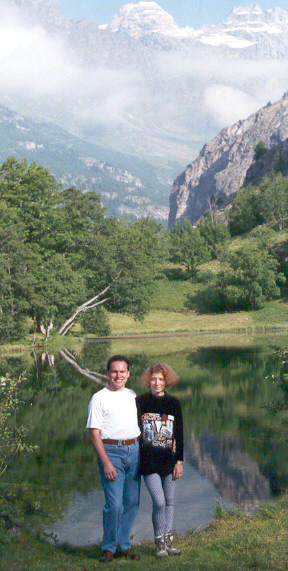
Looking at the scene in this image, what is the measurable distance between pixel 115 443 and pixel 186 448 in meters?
7.94

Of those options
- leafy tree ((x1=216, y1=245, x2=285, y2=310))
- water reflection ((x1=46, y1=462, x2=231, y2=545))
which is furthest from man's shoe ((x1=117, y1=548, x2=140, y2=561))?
leafy tree ((x1=216, y1=245, x2=285, y2=310))

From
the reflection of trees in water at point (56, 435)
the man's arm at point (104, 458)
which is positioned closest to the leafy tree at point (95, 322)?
the reflection of trees in water at point (56, 435)

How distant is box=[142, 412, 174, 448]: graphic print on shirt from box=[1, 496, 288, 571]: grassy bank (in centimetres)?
138

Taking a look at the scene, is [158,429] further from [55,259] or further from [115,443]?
[55,259]

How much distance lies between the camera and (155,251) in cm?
8619

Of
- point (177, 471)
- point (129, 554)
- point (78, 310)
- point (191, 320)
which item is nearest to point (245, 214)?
point (191, 320)

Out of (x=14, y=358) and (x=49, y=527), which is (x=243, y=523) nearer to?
(x=49, y=527)

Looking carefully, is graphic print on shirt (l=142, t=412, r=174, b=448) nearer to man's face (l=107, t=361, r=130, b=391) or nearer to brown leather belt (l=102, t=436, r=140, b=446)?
brown leather belt (l=102, t=436, r=140, b=446)

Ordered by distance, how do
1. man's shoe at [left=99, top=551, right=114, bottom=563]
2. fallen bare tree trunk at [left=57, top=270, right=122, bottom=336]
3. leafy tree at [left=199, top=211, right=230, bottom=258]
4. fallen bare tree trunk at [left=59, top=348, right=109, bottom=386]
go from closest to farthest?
man's shoe at [left=99, top=551, right=114, bottom=563]
fallen bare tree trunk at [left=59, top=348, right=109, bottom=386]
fallen bare tree trunk at [left=57, top=270, right=122, bottom=336]
leafy tree at [left=199, top=211, right=230, bottom=258]

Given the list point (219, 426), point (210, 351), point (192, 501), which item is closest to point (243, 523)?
point (192, 501)

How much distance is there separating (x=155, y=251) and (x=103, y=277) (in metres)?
33.6

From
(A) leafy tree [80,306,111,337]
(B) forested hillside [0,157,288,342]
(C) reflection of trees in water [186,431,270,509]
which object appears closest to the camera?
(C) reflection of trees in water [186,431,270,509]

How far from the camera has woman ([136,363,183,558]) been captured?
7230 millimetres

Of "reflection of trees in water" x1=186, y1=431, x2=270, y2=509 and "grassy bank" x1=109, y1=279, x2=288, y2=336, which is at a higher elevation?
"grassy bank" x1=109, y1=279, x2=288, y2=336
